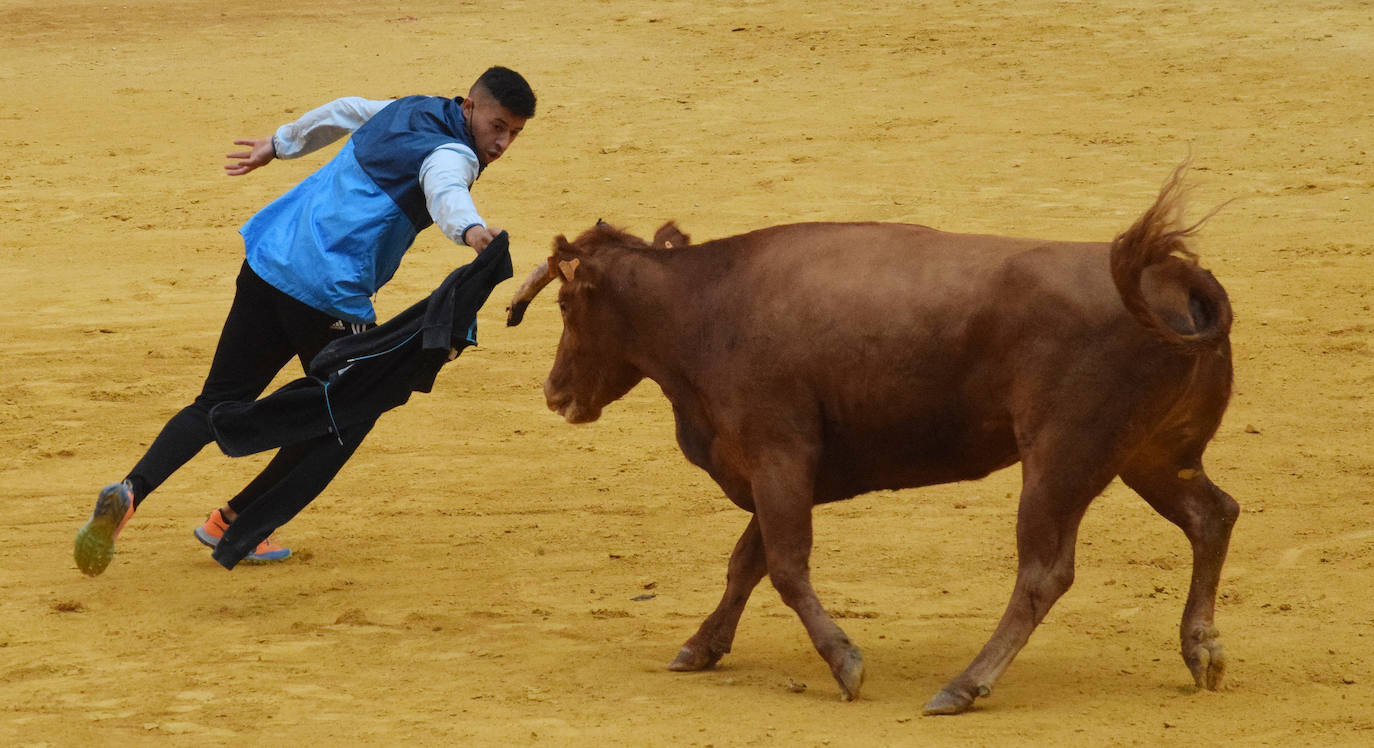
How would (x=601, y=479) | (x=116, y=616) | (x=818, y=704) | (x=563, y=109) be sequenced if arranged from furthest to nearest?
(x=563, y=109) < (x=601, y=479) < (x=116, y=616) < (x=818, y=704)

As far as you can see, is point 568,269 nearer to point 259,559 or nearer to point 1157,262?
point 1157,262

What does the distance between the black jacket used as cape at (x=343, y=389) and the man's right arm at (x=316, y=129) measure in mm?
846

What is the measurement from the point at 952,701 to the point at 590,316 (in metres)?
1.81

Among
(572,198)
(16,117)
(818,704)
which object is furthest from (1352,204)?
(16,117)

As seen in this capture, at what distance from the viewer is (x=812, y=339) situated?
5305 mm

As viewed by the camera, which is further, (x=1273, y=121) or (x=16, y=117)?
(x=16, y=117)

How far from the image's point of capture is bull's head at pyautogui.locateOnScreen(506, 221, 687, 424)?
5750 mm

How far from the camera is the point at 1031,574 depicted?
4977mm

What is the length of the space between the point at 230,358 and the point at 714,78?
1060 cm

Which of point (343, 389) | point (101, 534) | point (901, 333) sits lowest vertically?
point (101, 534)

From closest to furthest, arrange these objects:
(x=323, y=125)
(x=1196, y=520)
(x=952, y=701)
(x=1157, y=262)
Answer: (x=1157, y=262)
(x=952, y=701)
(x=1196, y=520)
(x=323, y=125)

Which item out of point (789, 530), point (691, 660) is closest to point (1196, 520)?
point (789, 530)

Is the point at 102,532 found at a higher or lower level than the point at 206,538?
higher

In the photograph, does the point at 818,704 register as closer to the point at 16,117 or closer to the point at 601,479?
the point at 601,479
